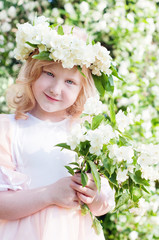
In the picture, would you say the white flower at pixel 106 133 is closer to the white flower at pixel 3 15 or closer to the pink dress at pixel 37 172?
the pink dress at pixel 37 172

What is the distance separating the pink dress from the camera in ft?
4.52

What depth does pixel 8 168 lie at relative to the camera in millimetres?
1422

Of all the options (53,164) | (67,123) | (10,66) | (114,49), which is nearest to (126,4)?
(114,49)

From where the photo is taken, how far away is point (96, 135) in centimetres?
126

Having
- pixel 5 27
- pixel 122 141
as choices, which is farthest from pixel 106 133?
pixel 5 27

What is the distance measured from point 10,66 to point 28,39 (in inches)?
74.4

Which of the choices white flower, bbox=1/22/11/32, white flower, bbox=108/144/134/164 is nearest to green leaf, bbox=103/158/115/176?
white flower, bbox=108/144/134/164

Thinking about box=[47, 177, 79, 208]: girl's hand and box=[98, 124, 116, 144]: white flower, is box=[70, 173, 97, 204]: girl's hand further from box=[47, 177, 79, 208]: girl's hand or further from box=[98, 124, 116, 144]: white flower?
box=[98, 124, 116, 144]: white flower

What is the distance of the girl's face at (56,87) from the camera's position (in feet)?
4.75

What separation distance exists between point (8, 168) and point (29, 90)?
0.37 m

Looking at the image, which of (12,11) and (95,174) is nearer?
(95,174)

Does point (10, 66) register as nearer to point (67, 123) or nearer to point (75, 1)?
point (75, 1)

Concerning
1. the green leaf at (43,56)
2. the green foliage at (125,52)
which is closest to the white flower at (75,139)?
the green leaf at (43,56)

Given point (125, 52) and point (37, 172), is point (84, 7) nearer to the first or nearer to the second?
point (125, 52)
